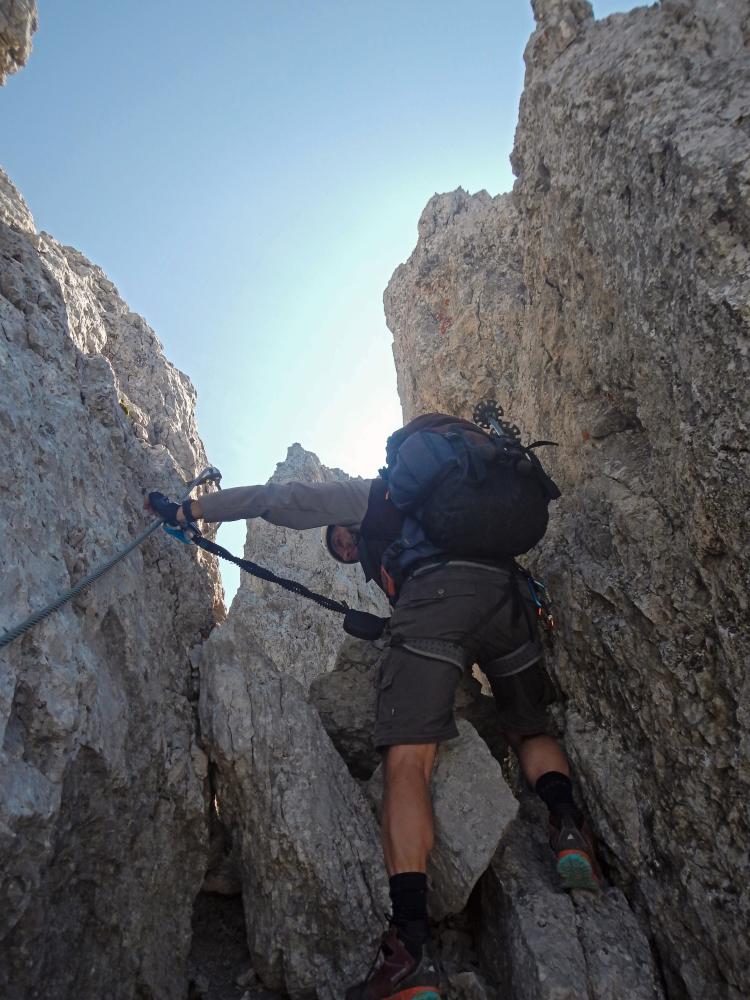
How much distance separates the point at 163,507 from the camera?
6109 millimetres

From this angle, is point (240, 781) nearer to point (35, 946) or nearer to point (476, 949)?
point (35, 946)

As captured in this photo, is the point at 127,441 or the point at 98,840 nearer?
the point at 98,840

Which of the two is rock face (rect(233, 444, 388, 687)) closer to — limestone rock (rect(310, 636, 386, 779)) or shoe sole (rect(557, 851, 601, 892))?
limestone rock (rect(310, 636, 386, 779))

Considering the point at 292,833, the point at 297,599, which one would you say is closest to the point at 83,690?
the point at 292,833

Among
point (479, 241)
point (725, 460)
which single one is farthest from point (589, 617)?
point (479, 241)

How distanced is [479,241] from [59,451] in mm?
7879

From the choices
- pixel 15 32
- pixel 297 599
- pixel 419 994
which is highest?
pixel 297 599

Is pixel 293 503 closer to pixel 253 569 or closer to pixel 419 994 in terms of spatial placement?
pixel 253 569

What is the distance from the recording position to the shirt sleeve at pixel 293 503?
6270mm

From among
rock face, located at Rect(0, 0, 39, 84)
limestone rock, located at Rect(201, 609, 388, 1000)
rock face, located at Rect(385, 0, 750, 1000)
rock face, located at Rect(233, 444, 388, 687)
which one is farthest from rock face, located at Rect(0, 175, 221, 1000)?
rock face, located at Rect(233, 444, 388, 687)

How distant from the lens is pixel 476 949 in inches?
186

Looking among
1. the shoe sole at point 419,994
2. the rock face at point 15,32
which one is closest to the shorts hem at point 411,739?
the shoe sole at point 419,994

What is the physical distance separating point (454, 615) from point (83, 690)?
9.11 feet

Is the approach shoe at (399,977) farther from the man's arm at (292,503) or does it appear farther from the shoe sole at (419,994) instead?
the man's arm at (292,503)
